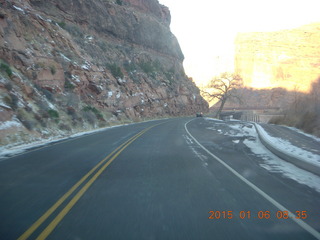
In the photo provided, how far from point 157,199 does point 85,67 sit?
3171 cm

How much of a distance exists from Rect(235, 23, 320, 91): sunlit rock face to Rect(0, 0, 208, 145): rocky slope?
134ft

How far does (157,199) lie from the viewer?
222 inches

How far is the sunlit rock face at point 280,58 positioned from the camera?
101 meters

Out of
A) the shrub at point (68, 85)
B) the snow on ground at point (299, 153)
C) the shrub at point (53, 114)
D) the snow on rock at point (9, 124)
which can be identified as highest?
the shrub at point (68, 85)

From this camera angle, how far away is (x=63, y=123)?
21.8m

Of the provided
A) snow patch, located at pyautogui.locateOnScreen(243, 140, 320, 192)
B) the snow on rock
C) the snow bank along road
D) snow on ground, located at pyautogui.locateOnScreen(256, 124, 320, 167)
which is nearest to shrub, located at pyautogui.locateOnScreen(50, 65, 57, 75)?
the snow on rock

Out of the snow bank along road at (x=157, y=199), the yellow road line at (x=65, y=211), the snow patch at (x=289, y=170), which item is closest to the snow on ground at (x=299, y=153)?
the snow patch at (x=289, y=170)

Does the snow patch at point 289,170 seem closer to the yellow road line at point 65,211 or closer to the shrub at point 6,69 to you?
the yellow road line at point 65,211

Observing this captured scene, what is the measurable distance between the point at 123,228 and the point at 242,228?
172 cm

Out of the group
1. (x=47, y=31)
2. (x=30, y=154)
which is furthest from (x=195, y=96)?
(x=30, y=154)

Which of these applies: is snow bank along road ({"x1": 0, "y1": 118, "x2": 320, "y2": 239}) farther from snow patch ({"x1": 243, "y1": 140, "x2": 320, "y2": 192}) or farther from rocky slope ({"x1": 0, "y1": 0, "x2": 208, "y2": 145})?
rocky slope ({"x1": 0, "y1": 0, "x2": 208, "y2": 145})

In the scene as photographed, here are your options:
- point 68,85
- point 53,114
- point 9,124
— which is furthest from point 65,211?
point 68,85

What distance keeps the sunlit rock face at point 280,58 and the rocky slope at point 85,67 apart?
134ft
